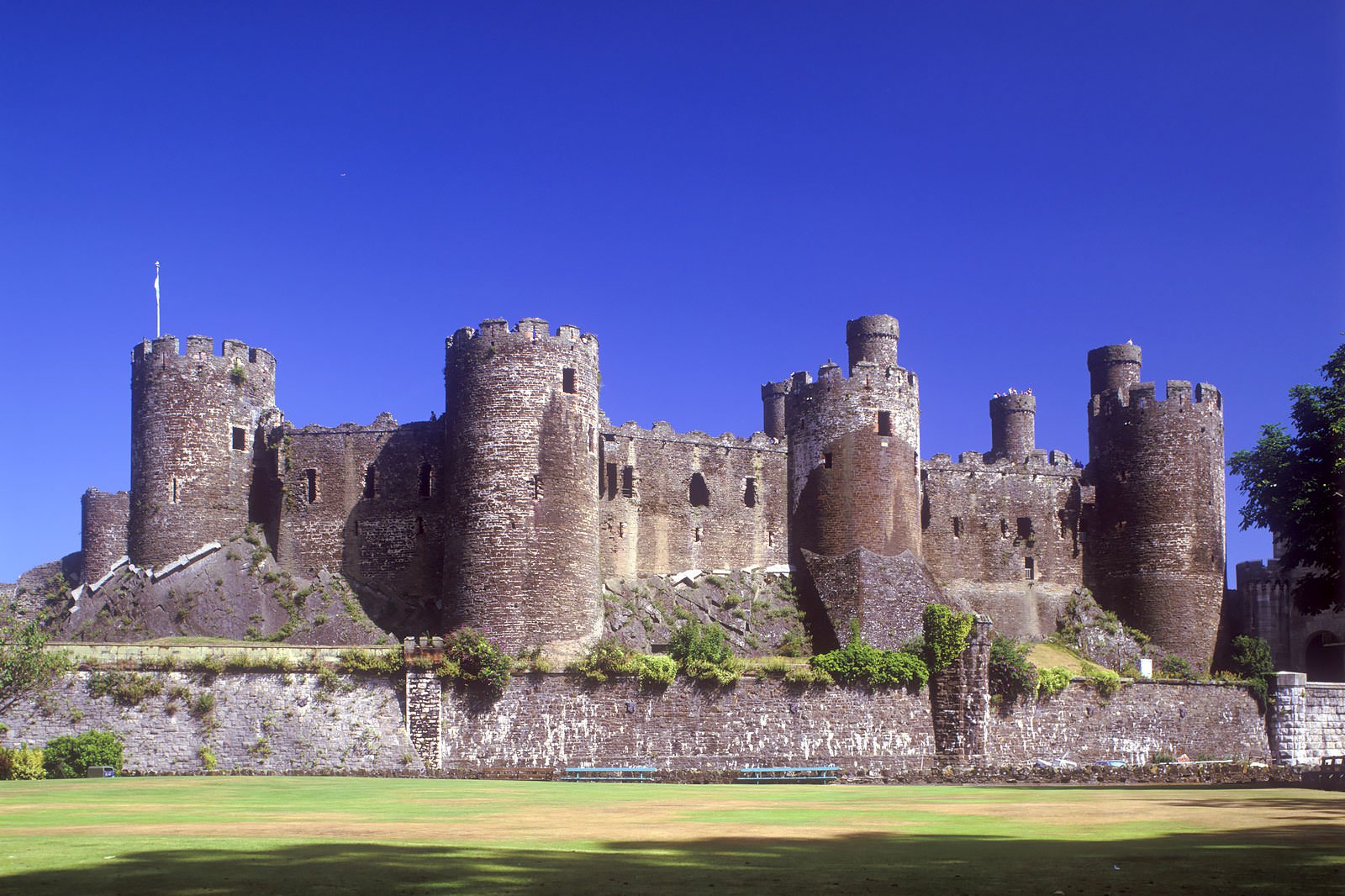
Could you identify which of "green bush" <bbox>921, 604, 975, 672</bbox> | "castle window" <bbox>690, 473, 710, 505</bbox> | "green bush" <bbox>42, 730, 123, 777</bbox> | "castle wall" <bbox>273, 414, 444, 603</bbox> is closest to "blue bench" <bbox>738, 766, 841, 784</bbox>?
"green bush" <bbox>921, 604, 975, 672</bbox>

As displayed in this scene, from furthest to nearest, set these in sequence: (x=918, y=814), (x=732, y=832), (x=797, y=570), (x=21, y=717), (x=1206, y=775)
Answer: (x=797, y=570), (x=1206, y=775), (x=21, y=717), (x=918, y=814), (x=732, y=832)

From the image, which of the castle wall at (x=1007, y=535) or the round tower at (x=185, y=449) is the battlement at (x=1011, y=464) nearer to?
the castle wall at (x=1007, y=535)

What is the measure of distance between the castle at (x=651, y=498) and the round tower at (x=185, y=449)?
7 centimetres

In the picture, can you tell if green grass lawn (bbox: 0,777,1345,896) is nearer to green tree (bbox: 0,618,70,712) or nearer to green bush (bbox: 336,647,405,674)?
green tree (bbox: 0,618,70,712)

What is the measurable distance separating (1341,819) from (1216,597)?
4026cm

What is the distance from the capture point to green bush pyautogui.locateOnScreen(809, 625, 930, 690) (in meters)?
44.5

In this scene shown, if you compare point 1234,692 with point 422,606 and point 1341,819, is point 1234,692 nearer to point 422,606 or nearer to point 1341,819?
point 422,606

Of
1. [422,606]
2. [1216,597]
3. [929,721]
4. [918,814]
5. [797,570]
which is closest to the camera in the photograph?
[918,814]

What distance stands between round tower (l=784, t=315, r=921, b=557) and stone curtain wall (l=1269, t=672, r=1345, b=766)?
14.0 metres

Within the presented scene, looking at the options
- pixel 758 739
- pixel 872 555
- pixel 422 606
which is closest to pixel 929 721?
pixel 758 739

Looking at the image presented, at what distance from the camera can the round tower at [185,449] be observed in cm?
5078

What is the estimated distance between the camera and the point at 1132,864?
15.4m

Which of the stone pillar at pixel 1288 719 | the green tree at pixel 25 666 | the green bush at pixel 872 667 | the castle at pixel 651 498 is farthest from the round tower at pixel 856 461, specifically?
the green tree at pixel 25 666

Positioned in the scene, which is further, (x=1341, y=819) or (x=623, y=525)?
(x=623, y=525)
